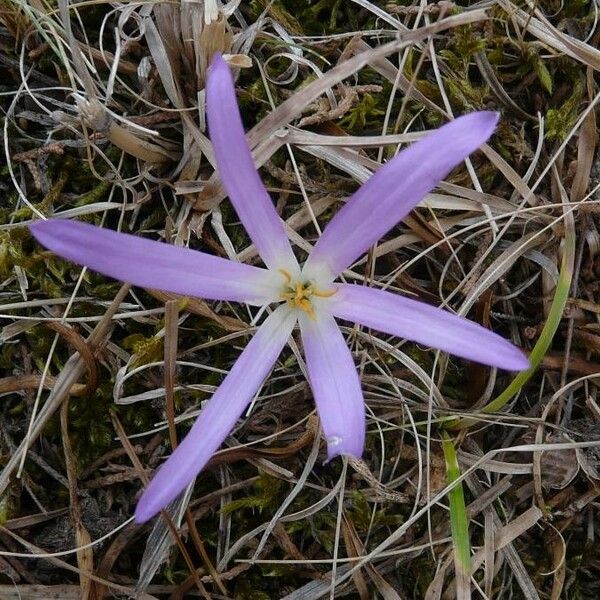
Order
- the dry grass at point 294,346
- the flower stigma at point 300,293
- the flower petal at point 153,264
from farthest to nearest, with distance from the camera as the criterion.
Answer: the dry grass at point 294,346
the flower stigma at point 300,293
the flower petal at point 153,264

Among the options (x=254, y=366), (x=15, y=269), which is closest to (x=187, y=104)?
(x=15, y=269)

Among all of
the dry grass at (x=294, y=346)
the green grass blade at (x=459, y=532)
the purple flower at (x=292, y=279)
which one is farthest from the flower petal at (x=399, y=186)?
the green grass blade at (x=459, y=532)

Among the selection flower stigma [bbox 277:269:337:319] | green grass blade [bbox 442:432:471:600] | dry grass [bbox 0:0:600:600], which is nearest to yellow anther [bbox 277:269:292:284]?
flower stigma [bbox 277:269:337:319]

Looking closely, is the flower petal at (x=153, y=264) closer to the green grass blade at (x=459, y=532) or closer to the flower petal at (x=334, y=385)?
the flower petal at (x=334, y=385)

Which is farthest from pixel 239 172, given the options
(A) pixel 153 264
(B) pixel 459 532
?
(B) pixel 459 532

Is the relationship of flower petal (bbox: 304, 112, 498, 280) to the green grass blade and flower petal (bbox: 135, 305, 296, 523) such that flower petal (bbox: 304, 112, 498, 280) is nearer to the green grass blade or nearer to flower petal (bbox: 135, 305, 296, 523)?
flower petal (bbox: 135, 305, 296, 523)

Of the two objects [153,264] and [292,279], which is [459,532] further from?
[153,264]
